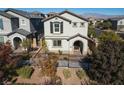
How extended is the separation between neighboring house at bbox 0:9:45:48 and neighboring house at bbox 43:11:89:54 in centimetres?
333

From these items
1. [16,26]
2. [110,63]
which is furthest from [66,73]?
[16,26]

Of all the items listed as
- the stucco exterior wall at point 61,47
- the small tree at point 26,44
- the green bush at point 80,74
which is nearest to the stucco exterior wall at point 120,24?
the stucco exterior wall at point 61,47

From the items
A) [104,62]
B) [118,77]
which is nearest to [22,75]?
[104,62]

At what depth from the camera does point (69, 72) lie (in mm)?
13078

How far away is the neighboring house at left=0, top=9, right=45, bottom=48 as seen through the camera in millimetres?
18516

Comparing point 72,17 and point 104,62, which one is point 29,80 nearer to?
point 104,62

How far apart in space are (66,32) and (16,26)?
7206 mm

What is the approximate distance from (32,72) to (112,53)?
701 cm

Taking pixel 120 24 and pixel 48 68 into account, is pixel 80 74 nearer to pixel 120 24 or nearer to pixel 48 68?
pixel 48 68

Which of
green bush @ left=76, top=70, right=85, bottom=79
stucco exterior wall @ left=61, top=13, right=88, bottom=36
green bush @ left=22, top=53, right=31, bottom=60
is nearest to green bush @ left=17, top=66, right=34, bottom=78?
Result: green bush @ left=22, top=53, right=31, bottom=60

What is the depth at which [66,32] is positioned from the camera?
1834 centimetres

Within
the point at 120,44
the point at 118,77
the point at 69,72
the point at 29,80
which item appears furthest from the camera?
the point at 69,72

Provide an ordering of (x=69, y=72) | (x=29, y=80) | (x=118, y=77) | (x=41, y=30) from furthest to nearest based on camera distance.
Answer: (x=41, y=30) → (x=69, y=72) → (x=29, y=80) → (x=118, y=77)

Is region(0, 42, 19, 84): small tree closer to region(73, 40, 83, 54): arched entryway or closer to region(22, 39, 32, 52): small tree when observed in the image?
region(22, 39, 32, 52): small tree
